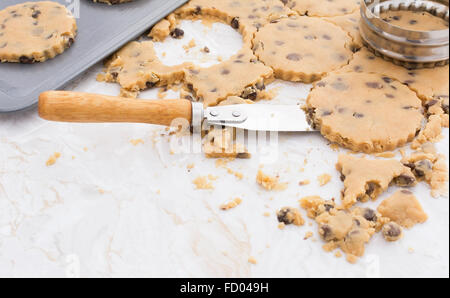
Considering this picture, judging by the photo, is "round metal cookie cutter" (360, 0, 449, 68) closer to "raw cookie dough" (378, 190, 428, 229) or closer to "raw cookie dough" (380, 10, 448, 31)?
"raw cookie dough" (380, 10, 448, 31)

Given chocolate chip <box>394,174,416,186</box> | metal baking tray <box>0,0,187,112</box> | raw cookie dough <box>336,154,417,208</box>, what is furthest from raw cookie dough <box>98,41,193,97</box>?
chocolate chip <box>394,174,416,186</box>

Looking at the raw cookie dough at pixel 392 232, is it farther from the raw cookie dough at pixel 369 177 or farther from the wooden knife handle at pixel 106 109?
the wooden knife handle at pixel 106 109

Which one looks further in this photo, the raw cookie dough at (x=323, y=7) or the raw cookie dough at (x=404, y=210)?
the raw cookie dough at (x=323, y=7)

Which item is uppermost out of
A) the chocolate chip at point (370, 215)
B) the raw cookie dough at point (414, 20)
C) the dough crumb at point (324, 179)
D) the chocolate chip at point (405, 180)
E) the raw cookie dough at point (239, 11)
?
the raw cookie dough at point (414, 20)

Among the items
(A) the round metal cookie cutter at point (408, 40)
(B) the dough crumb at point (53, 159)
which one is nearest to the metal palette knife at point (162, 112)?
(B) the dough crumb at point (53, 159)

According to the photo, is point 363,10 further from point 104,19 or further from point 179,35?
point 104,19

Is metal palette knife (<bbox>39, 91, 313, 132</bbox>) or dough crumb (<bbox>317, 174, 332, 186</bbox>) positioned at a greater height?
metal palette knife (<bbox>39, 91, 313, 132</bbox>)
